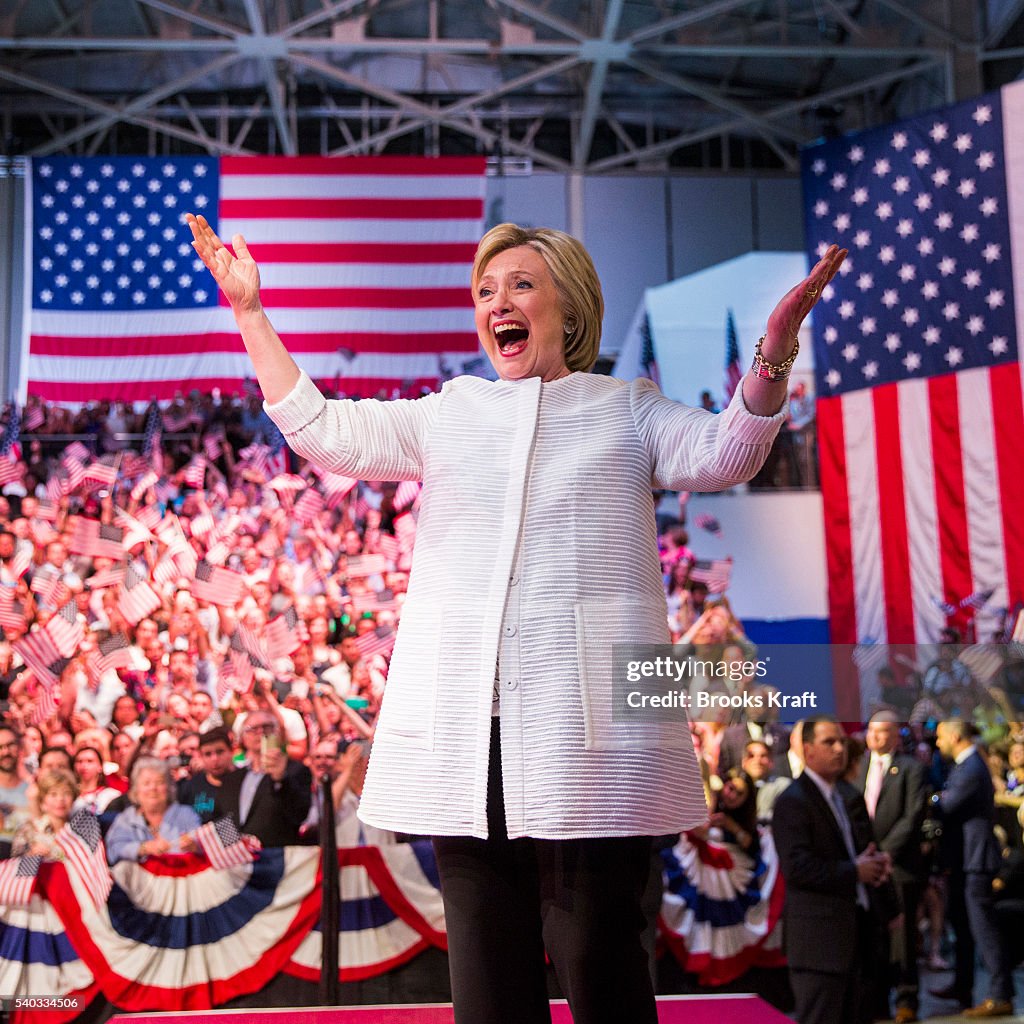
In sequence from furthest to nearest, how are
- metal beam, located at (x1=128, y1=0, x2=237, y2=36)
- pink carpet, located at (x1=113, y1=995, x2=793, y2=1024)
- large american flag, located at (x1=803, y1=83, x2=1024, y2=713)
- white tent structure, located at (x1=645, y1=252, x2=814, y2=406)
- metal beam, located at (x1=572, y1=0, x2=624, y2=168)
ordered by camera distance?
white tent structure, located at (x1=645, y1=252, x2=814, y2=406) < metal beam, located at (x1=572, y1=0, x2=624, y2=168) < metal beam, located at (x1=128, y1=0, x2=237, y2=36) < large american flag, located at (x1=803, y1=83, x2=1024, y2=713) < pink carpet, located at (x1=113, y1=995, x2=793, y2=1024)

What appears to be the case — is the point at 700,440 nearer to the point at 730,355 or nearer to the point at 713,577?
the point at 713,577

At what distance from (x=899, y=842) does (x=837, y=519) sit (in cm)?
507

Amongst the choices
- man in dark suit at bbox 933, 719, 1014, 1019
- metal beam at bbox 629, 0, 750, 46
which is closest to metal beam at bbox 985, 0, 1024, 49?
metal beam at bbox 629, 0, 750, 46

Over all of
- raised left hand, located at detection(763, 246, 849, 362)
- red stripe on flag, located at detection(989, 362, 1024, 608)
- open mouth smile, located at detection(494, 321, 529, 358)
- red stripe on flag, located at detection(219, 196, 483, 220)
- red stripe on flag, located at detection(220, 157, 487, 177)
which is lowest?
raised left hand, located at detection(763, 246, 849, 362)

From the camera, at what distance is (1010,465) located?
8.53m

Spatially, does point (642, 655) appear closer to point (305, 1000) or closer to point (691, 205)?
point (305, 1000)

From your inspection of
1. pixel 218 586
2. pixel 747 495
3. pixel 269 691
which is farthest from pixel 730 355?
pixel 269 691

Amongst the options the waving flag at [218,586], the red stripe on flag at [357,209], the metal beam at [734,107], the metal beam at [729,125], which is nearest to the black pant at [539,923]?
the waving flag at [218,586]

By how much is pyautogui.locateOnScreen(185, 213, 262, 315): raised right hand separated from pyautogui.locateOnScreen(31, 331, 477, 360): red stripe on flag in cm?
815

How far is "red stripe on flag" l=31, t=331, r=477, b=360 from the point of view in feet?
33.2

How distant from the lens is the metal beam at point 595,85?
10836 mm

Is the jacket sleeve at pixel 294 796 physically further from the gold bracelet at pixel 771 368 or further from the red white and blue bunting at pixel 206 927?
the gold bracelet at pixel 771 368

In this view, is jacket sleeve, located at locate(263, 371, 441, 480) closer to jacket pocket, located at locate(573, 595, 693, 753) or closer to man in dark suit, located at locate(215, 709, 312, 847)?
jacket pocket, located at locate(573, 595, 693, 753)

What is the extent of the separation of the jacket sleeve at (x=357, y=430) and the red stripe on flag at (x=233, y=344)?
825 cm
